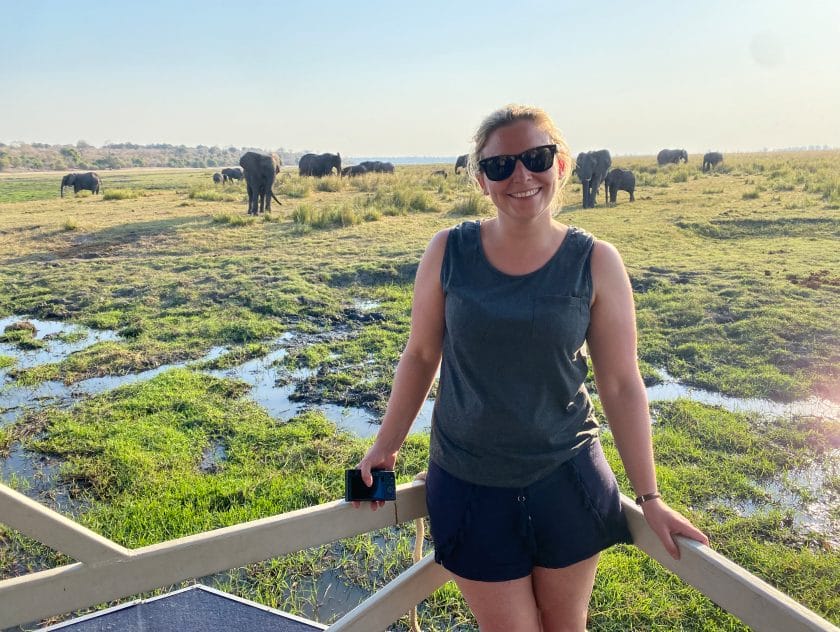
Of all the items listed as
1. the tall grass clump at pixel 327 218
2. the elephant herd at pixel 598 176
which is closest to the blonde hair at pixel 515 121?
the tall grass clump at pixel 327 218

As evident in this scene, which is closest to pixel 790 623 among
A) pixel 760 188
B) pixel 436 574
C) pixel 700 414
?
pixel 436 574

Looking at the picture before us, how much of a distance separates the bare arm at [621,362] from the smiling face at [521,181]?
0.64ft

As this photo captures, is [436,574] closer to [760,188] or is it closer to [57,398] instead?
[57,398]

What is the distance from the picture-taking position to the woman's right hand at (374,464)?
1.70 meters

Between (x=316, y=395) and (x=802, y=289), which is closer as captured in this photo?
(x=316, y=395)

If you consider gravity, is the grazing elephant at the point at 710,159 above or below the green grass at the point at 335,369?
above

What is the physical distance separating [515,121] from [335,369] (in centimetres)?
479

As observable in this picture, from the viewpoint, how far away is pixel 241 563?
5.12 feet

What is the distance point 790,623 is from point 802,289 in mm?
8409

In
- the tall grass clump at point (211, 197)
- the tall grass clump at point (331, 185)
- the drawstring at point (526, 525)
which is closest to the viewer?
the drawstring at point (526, 525)

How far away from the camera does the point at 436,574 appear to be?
1843mm

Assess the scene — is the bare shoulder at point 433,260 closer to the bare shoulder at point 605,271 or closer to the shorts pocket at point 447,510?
the bare shoulder at point 605,271

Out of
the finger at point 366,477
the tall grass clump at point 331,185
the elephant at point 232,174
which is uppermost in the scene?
the elephant at point 232,174

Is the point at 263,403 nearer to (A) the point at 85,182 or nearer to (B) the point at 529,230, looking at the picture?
(B) the point at 529,230
